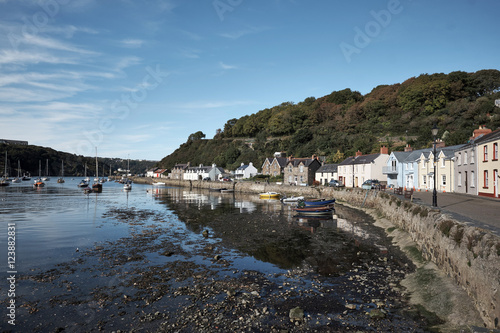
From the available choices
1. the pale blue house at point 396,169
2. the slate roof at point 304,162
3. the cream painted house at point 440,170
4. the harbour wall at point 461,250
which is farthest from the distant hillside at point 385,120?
the harbour wall at point 461,250

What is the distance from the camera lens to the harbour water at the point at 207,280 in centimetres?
1077

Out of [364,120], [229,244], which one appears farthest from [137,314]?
[364,120]

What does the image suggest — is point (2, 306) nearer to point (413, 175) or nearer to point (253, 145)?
point (413, 175)

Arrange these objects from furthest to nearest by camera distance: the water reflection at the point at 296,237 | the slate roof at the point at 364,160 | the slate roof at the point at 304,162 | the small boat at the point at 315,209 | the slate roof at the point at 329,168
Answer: the slate roof at the point at 304,162
the slate roof at the point at 329,168
the slate roof at the point at 364,160
the small boat at the point at 315,209
the water reflection at the point at 296,237

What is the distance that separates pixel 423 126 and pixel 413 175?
4340 centimetres

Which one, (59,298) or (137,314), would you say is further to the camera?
(59,298)

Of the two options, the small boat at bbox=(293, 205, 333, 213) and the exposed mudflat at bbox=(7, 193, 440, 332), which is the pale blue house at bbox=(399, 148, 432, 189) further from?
the exposed mudflat at bbox=(7, 193, 440, 332)

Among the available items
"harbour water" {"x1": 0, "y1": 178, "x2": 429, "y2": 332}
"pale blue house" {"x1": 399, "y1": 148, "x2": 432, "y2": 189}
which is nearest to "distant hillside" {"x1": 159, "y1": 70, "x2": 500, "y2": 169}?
"pale blue house" {"x1": 399, "y1": 148, "x2": 432, "y2": 189}

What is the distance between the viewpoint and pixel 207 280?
1488 centimetres

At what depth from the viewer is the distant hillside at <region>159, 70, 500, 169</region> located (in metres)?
76.7

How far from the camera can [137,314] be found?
37.3 ft

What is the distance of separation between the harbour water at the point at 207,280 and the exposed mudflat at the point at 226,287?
0.17ft

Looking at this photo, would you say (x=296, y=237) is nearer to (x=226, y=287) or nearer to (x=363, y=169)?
(x=226, y=287)

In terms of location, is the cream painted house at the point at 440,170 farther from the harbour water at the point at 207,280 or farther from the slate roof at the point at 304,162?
the slate roof at the point at 304,162
